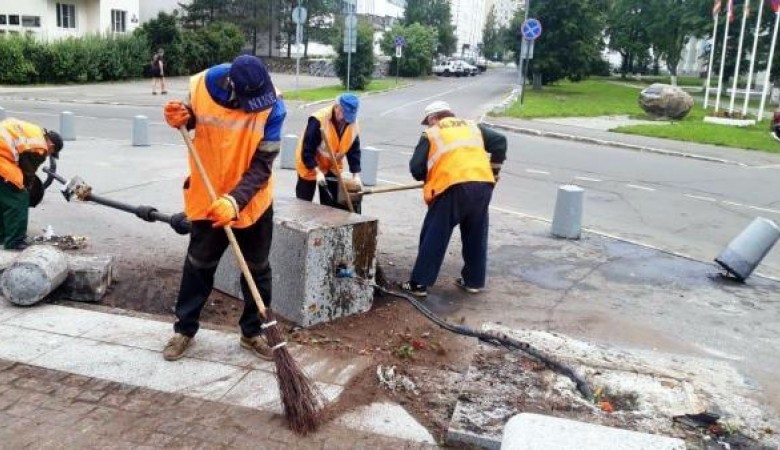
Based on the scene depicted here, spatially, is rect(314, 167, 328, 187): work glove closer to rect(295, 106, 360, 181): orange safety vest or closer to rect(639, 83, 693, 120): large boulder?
rect(295, 106, 360, 181): orange safety vest

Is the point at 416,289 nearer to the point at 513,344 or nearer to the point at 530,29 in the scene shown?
the point at 513,344

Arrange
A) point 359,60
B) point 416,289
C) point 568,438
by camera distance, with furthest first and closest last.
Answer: point 359,60 → point 416,289 → point 568,438

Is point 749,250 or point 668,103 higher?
point 668,103

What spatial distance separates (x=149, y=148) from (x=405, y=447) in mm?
11368

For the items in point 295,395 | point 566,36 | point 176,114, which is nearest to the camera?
point 295,395

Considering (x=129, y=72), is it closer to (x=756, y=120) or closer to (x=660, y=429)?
(x=756, y=120)

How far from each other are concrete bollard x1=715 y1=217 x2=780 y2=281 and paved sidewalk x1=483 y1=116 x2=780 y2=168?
10.1 metres

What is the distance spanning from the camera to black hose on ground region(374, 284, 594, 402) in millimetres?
4199

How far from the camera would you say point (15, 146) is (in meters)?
6.23

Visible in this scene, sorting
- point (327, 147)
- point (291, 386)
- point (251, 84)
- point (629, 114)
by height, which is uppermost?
point (251, 84)

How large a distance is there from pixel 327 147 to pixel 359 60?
28.7 meters

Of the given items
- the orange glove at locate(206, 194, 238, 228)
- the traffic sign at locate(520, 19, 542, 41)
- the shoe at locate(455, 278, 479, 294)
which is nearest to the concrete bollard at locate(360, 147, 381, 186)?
the shoe at locate(455, 278, 479, 294)

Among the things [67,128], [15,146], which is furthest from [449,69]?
[15,146]

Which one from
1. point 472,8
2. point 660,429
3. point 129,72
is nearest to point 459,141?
point 660,429
